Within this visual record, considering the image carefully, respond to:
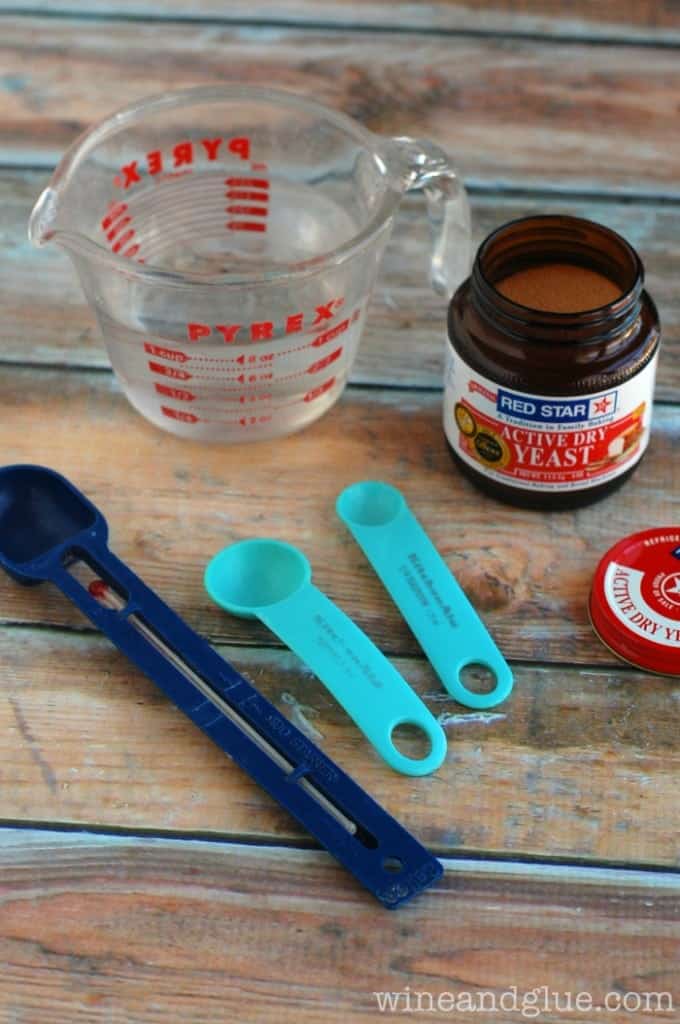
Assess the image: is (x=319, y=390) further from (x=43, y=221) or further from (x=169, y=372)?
(x=43, y=221)

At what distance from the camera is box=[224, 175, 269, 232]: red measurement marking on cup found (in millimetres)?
972

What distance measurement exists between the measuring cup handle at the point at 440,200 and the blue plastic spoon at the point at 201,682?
0.91 feet

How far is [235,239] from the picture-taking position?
0.99 meters

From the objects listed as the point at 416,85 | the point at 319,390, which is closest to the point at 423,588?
the point at 319,390

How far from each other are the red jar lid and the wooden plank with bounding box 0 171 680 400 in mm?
164

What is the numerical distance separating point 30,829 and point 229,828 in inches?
4.1

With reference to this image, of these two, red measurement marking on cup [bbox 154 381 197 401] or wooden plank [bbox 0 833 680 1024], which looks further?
red measurement marking on cup [bbox 154 381 197 401]

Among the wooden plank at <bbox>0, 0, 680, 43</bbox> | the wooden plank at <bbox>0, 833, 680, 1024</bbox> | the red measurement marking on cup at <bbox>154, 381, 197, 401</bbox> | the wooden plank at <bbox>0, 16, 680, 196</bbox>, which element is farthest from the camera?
the wooden plank at <bbox>0, 0, 680, 43</bbox>

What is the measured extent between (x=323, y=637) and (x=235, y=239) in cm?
35

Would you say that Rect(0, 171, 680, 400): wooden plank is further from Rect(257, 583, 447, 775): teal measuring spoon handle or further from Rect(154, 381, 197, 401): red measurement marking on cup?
Rect(257, 583, 447, 775): teal measuring spoon handle

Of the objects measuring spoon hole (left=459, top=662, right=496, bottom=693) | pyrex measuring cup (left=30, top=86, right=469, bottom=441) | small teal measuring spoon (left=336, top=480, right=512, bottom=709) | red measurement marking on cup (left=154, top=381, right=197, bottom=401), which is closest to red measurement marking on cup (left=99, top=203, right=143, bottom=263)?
pyrex measuring cup (left=30, top=86, right=469, bottom=441)

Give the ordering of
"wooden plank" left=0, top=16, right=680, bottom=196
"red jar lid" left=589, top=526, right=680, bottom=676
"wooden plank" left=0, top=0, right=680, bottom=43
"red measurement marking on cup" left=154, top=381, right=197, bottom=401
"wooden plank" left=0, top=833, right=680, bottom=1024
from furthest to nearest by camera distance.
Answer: "wooden plank" left=0, top=0, right=680, bottom=43 → "wooden plank" left=0, top=16, right=680, bottom=196 → "red measurement marking on cup" left=154, top=381, right=197, bottom=401 → "red jar lid" left=589, top=526, right=680, bottom=676 → "wooden plank" left=0, top=833, right=680, bottom=1024

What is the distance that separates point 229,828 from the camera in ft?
2.35

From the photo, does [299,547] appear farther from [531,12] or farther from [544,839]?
[531,12]
